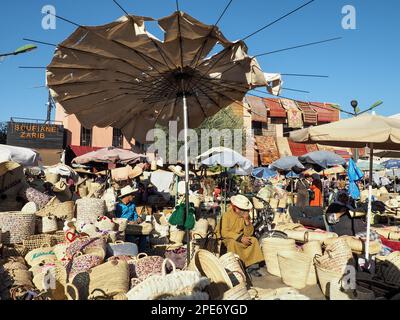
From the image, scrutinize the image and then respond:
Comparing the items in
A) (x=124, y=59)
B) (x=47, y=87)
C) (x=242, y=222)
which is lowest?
(x=242, y=222)

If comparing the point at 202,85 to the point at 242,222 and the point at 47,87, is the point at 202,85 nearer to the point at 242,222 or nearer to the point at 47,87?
the point at 47,87

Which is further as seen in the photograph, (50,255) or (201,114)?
(201,114)

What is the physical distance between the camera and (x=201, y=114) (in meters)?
5.10

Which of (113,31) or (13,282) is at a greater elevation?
(113,31)

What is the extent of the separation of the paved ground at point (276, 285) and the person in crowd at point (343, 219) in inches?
65.3

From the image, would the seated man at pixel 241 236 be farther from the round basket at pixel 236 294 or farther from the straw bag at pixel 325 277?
the round basket at pixel 236 294

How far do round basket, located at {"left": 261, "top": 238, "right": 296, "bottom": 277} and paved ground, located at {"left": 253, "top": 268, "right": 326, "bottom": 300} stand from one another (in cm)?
11

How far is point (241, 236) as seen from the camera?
488 centimetres

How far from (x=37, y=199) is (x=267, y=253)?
15.7ft

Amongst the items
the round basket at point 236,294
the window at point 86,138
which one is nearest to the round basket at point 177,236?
the round basket at point 236,294

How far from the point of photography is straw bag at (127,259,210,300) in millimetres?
2637

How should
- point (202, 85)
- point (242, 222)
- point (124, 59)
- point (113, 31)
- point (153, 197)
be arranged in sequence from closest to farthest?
point (113, 31)
point (124, 59)
point (202, 85)
point (242, 222)
point (153, 197)

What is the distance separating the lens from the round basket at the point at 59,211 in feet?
20.2

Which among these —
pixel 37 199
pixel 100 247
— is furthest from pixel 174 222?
pixel 37 199
